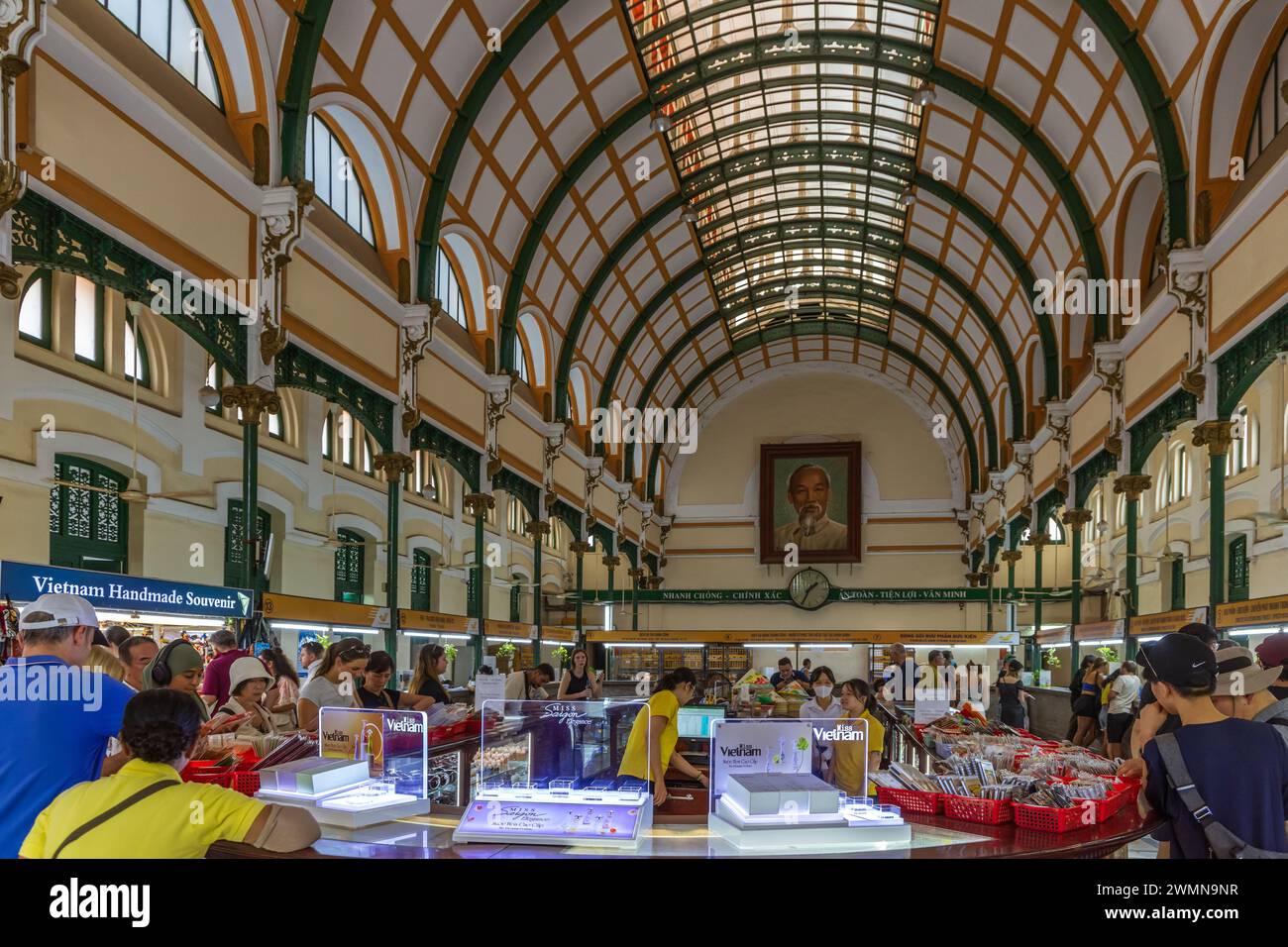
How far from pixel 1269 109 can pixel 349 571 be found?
17.9m

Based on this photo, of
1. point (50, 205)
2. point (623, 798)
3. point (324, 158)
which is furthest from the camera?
point (324, 158)

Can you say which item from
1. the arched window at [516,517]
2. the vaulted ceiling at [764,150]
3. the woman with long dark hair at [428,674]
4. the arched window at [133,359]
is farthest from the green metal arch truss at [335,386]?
the arched window at [516,517]

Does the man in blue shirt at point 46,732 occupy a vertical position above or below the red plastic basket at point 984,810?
above

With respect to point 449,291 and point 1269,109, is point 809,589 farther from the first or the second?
point 1269,109

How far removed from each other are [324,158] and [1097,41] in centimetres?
1216

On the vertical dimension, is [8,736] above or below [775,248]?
below

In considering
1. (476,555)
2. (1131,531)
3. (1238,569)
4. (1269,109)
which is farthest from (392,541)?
(1238,569)

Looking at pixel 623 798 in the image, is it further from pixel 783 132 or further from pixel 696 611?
pixel 696 611

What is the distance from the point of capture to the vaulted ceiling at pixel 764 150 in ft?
51.4

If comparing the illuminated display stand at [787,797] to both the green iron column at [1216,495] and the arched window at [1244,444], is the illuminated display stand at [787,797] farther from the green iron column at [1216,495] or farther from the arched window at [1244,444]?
the arched window at [1244,444]

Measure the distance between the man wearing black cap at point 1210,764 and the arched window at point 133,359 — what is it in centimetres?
1514
